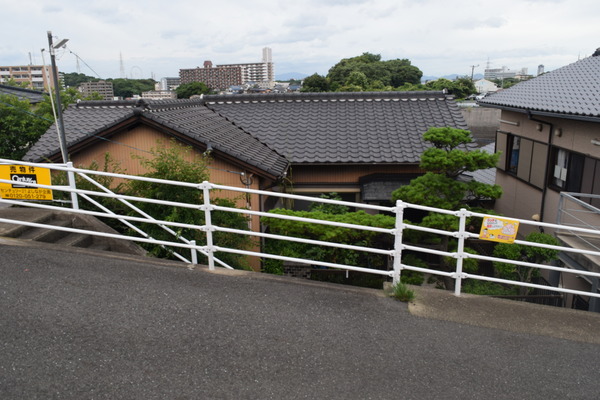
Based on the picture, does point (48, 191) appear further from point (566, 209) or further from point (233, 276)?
point (566, 209)

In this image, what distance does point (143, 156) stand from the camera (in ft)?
30.9

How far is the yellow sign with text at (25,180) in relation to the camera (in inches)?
229

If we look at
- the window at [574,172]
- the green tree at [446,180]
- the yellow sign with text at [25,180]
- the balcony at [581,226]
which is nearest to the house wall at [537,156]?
the window at [574,172]

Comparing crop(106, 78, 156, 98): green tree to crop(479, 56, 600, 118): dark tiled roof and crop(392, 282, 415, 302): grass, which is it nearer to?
crop(479, 56, 600, 118): dark tiled roof

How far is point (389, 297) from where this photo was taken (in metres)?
4.86

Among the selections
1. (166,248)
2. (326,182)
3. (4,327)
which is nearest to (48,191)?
(166,248)

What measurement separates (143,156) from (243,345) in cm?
643

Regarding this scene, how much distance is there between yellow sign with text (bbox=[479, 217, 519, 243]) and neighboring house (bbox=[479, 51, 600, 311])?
13.6ft

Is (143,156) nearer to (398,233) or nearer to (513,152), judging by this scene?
(398,233)

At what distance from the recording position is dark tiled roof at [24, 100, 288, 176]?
9164 millimetres

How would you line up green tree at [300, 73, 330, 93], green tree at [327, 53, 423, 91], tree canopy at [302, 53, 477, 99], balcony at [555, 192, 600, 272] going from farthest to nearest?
green tree at [327, 53, 423, 91] → tree canopy at [302, 53, 477, 99] → green tree at [300, 73, 330, 93] → balcony at [555, 192, 600, 272]

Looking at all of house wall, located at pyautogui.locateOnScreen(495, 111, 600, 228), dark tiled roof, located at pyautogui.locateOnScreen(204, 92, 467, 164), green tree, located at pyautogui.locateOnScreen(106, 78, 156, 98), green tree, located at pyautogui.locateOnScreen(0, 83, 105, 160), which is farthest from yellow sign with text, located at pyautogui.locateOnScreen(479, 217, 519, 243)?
green tree, located at pyautogui.locateOnScreen(106, 78, 156, 98)

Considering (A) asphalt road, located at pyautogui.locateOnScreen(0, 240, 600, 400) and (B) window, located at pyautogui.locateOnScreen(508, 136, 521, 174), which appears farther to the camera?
(B) window, located at pyautogui.locateOnScreen(508, 136, 521, 174)

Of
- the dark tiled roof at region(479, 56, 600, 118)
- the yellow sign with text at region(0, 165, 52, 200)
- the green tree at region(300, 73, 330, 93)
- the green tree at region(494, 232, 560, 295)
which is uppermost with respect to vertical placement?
the green tree at region(300, 73, 330, 93)
